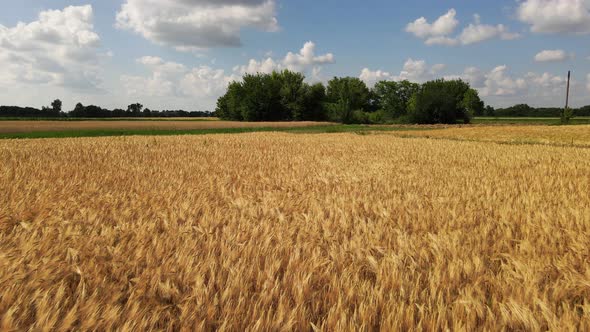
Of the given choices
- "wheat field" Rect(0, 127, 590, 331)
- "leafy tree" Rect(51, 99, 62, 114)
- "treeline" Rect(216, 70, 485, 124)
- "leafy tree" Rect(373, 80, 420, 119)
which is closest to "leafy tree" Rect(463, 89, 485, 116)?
"leafy tree" Rect(373, 80, 420, 119)

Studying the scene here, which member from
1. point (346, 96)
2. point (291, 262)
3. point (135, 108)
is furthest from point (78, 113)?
point (291, 262)

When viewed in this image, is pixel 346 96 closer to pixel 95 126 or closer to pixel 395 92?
pixel 395 92

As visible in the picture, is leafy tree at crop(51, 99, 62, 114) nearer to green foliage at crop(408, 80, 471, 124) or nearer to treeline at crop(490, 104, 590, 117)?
green foliage at crop(408, 80, 471, 124)

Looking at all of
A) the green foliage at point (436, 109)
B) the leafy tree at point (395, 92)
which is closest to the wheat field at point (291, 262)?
the green foliage at point (436, 109)

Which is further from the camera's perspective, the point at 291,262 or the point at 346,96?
the point at 346,96

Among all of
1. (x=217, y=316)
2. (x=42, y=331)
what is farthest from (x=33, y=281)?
(x=217, y=316)

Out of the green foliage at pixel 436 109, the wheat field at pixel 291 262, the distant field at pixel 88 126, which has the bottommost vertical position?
the wheat field at pixel 291 262

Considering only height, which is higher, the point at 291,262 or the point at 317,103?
the point at 317,103

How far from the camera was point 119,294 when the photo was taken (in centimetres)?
184

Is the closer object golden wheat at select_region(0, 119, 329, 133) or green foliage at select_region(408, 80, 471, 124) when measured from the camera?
golden wheat at select_region(0, 119, 329, 133)

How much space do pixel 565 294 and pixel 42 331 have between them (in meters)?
2.78

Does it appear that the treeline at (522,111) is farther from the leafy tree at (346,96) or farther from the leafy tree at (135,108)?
the leafy tree at (135,108)

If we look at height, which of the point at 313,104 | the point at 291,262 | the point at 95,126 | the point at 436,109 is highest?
the point at 313,104

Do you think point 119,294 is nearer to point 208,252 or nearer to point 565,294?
point 208,252
